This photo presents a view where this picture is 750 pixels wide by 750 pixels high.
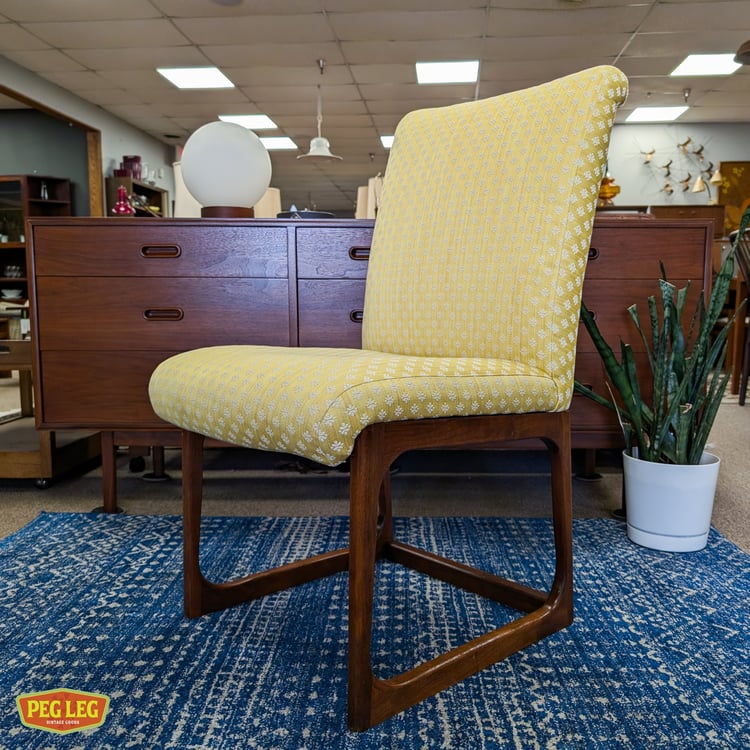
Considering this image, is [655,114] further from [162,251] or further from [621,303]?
[162,251]

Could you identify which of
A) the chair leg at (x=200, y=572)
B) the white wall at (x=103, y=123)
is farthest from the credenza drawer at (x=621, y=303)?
the white wall at (x=103, y=123)

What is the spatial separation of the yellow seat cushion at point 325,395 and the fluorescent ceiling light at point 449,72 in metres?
5.05

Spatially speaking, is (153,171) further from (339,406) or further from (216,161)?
(339,406)

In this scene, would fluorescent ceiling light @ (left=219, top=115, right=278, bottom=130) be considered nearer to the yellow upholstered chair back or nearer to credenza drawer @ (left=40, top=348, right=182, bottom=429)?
credenza drawer @ (left=40, top=348, right=182, bottom=429)

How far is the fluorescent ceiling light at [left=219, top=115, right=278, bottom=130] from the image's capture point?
690cm

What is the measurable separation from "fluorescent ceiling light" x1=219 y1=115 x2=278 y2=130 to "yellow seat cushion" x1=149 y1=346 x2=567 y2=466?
650 centimetres

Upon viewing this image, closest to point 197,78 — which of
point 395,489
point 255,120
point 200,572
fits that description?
point 255,120

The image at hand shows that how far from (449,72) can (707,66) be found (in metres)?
2.13

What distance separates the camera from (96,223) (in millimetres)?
1666

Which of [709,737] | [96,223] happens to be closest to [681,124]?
[96,223]

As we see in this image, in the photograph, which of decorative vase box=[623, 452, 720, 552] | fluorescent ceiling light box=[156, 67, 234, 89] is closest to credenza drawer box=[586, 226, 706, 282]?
decorative vase box=[623, 452, 720, 552]

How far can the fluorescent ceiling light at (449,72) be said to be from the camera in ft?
17.6

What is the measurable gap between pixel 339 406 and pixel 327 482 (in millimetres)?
1408

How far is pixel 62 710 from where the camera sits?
2.90 ft
